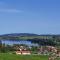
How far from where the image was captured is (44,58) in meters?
10.2

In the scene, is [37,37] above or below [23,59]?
above

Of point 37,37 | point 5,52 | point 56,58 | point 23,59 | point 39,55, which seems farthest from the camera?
point 37,37

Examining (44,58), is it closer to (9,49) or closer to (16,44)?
(9,49)

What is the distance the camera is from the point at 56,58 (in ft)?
28.8

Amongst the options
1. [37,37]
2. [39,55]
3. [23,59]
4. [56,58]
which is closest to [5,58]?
[23,59]

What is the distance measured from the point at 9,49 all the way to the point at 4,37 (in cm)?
223

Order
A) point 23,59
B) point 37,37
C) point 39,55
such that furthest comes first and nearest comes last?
point 37,37 < point 39,55 < point 23,59

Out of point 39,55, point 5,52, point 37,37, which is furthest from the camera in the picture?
point 37,37

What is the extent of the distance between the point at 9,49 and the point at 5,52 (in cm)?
39

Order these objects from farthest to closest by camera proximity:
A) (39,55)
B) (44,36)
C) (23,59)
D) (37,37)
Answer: (37,37), (44,36), (39,55), (23,59)

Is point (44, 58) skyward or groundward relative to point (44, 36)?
groundward

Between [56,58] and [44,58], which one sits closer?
[56,58]

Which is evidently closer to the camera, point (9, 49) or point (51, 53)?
point (51, 53)

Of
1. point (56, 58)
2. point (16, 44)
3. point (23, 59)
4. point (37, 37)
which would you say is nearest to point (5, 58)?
point (23, 59)
